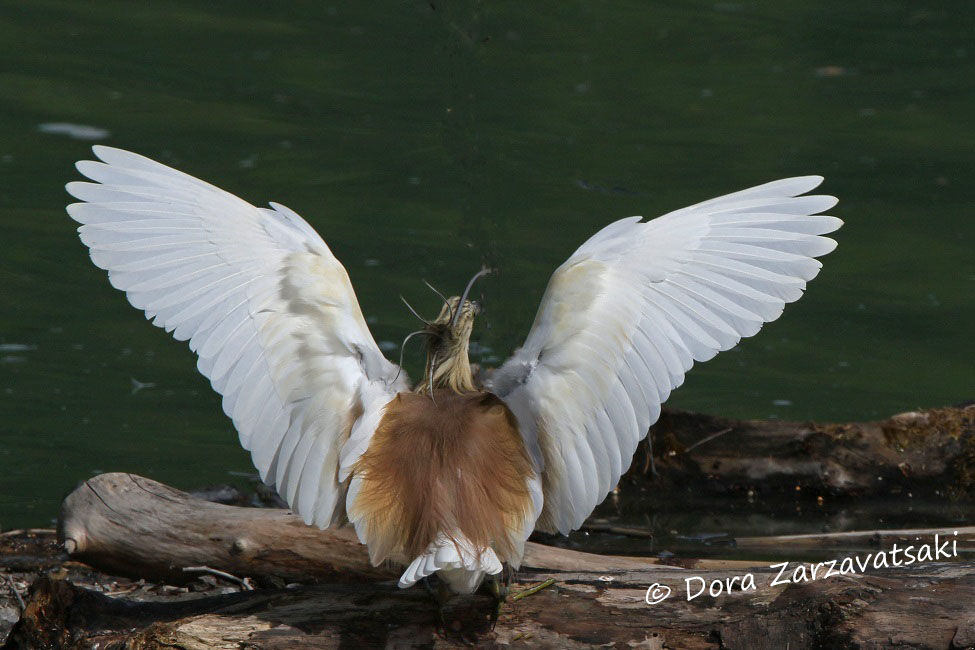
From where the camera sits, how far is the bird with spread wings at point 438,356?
382cm

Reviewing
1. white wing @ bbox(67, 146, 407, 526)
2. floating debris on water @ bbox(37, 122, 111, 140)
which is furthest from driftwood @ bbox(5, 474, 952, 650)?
floating debris on water @ bbox(37, 122, 111, 140)

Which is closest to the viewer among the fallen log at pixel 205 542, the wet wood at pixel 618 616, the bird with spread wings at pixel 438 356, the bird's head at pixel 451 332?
the wet wood at pixel 618 616

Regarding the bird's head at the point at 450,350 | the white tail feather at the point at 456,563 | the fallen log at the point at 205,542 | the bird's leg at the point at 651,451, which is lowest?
the bird's leg at the point at 651,451

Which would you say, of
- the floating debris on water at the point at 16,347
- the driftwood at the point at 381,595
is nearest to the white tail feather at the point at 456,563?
the driftwood at the point at 381,595

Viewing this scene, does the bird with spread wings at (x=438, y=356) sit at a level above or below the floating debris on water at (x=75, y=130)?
above

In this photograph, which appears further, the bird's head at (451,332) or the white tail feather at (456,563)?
the bird's head at (451,332)

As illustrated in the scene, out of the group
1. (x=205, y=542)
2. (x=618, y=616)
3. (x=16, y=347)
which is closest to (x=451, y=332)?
(x=618, y=616)

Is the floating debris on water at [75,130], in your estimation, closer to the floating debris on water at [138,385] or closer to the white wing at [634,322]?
the floating debris on water at [138,385]

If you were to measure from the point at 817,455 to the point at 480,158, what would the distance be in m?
5.11

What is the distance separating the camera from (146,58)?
1148 centimetres

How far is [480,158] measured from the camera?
1034 cm

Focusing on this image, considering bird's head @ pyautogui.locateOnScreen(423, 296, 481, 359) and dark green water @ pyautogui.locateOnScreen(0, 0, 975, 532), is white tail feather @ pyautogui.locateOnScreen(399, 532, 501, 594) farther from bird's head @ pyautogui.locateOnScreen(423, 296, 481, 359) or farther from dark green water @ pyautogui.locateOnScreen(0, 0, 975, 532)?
dark green water @ pyautogui.locateOnScreen(0, 0, 975, 532)

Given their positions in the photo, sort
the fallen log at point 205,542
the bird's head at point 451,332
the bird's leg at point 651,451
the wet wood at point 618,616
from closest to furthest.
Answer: the wet wood at point 618,616 → the bird's head at point 451,332 → the fallen log at point 205,542 → the bird's leg at point 651,451

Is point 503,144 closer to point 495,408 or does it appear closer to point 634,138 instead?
point 634,138
